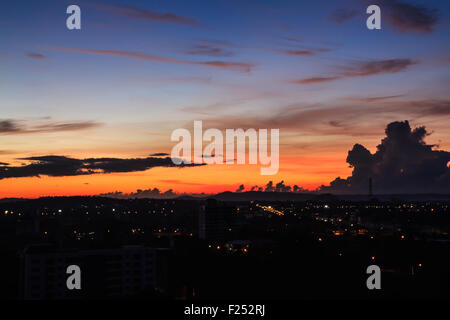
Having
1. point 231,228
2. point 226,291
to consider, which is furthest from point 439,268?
point 231,228

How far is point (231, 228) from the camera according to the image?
231 feet

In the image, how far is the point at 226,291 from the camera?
2417 cm

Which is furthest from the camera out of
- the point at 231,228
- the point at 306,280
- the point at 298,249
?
the point at 231,228
